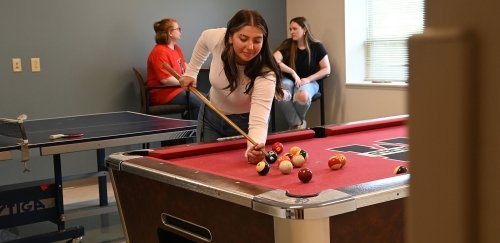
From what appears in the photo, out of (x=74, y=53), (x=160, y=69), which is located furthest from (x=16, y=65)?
(x=160, y=69)

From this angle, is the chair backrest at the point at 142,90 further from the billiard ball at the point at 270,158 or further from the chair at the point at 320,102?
the billiard ball at the point at 270,158

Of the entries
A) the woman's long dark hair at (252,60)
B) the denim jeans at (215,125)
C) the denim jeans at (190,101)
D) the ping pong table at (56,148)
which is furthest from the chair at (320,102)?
the woman's long dark hair at (252,60)

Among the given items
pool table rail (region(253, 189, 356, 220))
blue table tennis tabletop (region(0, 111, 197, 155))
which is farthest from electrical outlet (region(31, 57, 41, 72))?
pool table rail (region(253, 189, 356, 220))

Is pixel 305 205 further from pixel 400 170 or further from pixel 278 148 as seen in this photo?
pixel 278 148

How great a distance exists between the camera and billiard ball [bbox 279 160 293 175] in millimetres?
2189

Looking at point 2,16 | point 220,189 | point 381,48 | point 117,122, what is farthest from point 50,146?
point 381,48

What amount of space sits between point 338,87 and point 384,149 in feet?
13.4

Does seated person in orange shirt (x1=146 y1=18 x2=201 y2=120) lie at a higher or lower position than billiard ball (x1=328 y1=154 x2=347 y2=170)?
higher

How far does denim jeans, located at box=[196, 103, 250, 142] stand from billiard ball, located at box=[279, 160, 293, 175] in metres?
1.05

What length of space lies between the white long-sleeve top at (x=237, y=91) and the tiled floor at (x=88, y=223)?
119 centimetres

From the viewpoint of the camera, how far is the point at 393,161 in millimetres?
2336

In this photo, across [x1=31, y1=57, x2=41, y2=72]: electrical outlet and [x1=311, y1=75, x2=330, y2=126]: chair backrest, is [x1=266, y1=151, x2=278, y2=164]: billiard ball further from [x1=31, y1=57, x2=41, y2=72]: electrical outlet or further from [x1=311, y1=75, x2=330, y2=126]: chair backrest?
[x1=311, y1=75, x2=330, y2=126]: chair backrest

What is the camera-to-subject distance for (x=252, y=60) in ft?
9.78

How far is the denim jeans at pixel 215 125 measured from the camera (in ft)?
10.7
